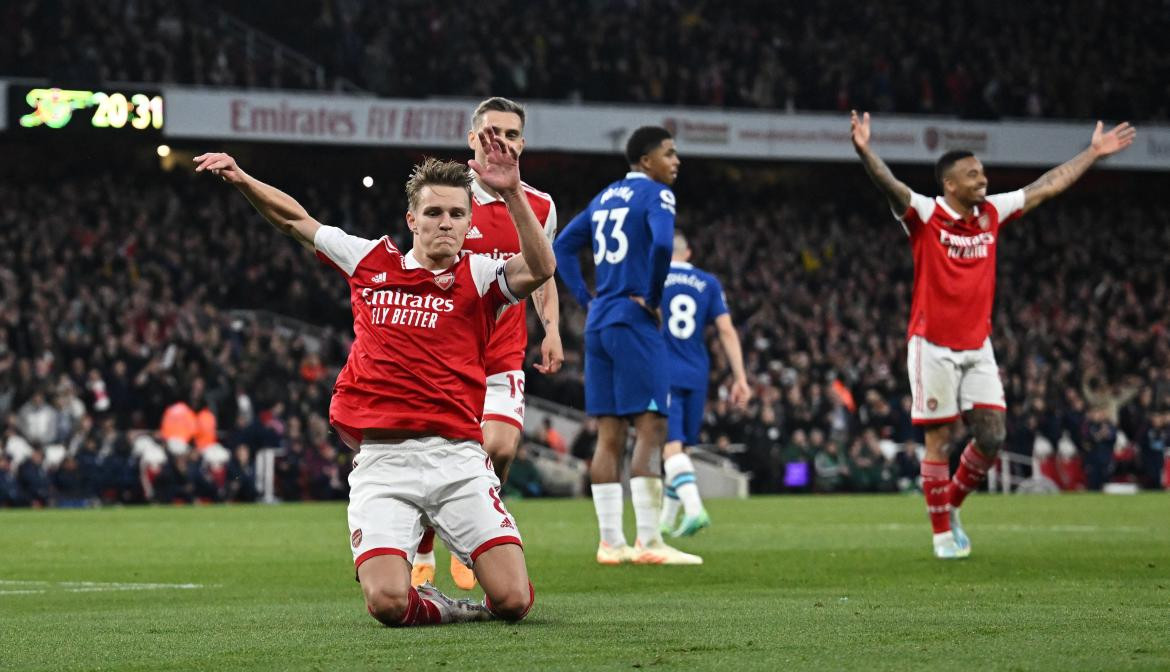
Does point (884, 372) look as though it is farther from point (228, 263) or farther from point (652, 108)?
point (228, 263)

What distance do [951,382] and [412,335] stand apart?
4.39 meters

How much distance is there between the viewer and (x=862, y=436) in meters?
24.9

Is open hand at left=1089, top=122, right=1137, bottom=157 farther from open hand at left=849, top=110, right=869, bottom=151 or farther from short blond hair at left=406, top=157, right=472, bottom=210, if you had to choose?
short blond hair at left=406, top=157, right=472, bottom=210

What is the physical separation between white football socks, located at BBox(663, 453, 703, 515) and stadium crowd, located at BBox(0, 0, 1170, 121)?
19668 millimetres

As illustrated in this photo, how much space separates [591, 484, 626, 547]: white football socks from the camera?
911 centimetres

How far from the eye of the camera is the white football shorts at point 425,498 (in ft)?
19.2

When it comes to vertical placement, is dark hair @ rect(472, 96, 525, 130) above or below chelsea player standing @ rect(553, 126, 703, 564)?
above

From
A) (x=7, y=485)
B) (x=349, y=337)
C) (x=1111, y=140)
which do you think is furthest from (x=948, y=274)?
(x=349, y=337)

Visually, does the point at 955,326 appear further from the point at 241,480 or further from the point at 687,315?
the point at 241,480

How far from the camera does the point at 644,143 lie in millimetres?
9492

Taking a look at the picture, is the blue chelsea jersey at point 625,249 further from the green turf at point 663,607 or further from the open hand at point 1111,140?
the open hand at point 1111,140

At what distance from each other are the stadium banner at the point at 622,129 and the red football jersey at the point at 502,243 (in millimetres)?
21860

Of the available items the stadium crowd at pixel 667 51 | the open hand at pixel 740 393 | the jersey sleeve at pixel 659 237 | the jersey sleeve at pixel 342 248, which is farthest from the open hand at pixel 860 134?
the stadium crowd at pixel 667 51

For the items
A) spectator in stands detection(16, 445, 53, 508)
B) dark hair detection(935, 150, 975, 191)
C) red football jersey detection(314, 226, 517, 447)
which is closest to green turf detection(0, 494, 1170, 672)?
red football jersey detection(314, 226, 517, 447)
